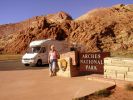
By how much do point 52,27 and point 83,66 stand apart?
4572 centimetres

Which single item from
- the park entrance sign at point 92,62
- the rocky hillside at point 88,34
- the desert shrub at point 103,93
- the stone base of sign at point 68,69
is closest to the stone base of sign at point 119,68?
the park entrance sign at point 92,62

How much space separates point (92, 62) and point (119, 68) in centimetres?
272

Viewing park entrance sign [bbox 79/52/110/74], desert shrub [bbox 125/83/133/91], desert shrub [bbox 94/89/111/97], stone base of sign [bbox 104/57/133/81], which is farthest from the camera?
park entrance sign [bbox 79/52/110/74]

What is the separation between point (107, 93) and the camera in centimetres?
1337

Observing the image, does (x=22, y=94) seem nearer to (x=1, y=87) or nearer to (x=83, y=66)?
(x=1, y=87)

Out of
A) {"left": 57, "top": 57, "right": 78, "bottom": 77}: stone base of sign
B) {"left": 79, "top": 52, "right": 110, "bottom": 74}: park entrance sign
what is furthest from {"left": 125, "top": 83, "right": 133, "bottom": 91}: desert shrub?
{"left": 57, "top": 57, "right": 78, "bottom": 77}: stone base of sign

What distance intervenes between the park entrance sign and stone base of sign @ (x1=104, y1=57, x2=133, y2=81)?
111 centimetres

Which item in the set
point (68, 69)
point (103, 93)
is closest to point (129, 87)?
point (103, 93)

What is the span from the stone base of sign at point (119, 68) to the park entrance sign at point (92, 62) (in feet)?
A: 3.64

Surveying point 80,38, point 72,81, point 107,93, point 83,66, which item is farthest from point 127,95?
point 80,38

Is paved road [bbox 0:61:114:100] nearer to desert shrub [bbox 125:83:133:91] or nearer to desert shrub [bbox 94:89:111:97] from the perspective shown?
desert shrub [bbox 94:89:111:97]

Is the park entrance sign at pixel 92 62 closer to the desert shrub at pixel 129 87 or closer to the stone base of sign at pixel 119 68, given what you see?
the stone base of sign at pixel 119 68

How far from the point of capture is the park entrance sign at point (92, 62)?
17469 millimetres

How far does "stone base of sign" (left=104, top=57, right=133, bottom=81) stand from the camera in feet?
49.0
